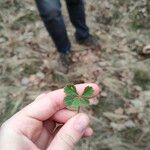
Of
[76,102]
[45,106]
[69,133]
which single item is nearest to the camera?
[76,102]

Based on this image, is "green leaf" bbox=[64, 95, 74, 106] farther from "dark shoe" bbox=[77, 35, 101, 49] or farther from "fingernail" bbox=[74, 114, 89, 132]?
"dark shoe" bbox=[77, 35, 101, 49]

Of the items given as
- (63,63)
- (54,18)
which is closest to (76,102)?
(54,18)

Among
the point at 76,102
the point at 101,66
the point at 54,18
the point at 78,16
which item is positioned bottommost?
the point at 101,66

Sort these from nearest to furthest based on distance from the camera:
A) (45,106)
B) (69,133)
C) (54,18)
→ (69,133), (45,106), (54,18)

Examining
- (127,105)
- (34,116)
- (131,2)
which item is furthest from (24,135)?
(131,2)

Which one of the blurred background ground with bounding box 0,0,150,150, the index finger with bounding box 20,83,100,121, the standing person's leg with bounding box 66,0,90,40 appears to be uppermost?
the index finger with bounding box 20,83,100,121

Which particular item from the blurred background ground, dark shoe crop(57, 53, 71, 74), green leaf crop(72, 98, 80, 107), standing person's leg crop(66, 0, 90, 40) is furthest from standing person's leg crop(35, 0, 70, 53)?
green leaf crop(72, 98, 80, 107)

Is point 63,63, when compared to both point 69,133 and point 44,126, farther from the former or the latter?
point 69,133
